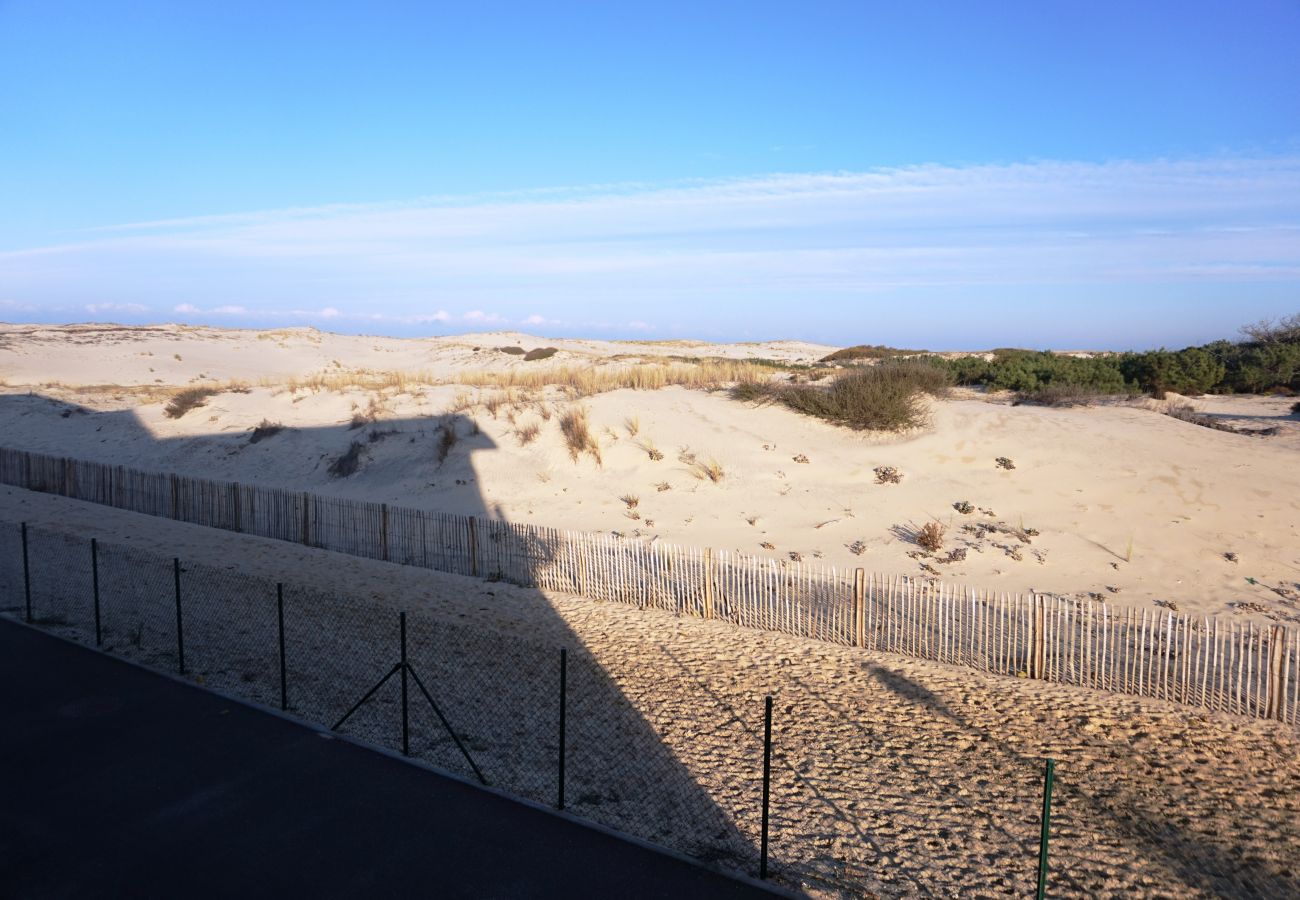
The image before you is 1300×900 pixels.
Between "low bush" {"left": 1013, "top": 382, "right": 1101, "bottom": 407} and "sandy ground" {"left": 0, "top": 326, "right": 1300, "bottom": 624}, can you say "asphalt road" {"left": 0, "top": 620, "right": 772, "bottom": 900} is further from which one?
"low bush" {"left": 1013, "top": 382, "right": 1101, "bottom": 407}

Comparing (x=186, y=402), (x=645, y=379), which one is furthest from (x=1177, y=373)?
(x=186, y=402)

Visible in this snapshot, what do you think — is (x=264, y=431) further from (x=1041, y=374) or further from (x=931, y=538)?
(x=1041, y=374)

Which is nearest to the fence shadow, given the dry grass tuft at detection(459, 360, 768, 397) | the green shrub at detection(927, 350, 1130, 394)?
the dry grass tuft at detection(459, 360, 768, 397)

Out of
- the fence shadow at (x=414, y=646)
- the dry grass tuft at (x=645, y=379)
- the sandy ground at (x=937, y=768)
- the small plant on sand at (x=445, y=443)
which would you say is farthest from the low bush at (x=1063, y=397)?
the sandy ground at (x=937, y=768)

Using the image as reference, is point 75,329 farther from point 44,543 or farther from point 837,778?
point 837,778

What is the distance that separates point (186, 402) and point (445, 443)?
16.5 m

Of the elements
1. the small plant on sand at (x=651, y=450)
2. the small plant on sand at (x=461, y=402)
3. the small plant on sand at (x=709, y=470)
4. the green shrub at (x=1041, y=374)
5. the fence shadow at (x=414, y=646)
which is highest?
the green shrub at (x=1041, y=374)

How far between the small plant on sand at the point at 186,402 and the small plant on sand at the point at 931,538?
99.9 feet

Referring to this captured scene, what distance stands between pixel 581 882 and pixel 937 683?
21.2 ft

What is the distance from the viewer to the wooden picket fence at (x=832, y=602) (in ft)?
36.3

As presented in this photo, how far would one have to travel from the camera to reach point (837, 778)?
28.9 feet

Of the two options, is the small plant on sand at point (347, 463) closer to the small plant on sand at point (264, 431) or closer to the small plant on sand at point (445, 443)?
the small plant on sand at point (445, 443)

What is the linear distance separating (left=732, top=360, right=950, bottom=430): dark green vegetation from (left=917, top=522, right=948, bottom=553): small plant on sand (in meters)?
7.13

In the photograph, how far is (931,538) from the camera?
60.7 ft
